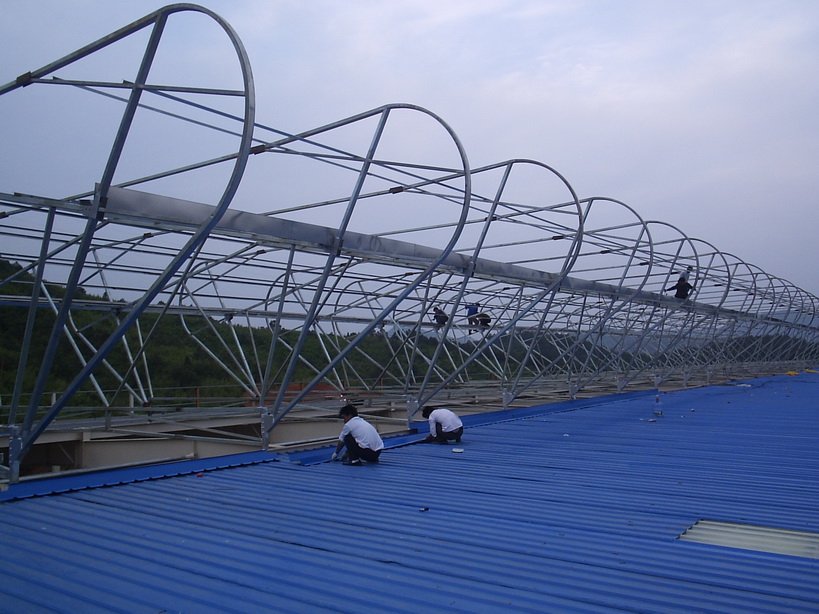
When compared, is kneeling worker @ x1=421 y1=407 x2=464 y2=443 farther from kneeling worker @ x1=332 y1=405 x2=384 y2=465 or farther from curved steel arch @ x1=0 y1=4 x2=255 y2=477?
curved steel arch @ x1=0 y1=4 x2=255 y2=477

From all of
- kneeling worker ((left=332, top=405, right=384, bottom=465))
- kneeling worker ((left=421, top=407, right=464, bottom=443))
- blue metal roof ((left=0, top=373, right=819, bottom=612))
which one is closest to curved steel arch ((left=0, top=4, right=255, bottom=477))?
blue metal roof ((left=0, top=373, right=819, bottom=612))

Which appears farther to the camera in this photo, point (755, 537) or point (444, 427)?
point (444, 427)

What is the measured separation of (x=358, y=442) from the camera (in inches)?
411

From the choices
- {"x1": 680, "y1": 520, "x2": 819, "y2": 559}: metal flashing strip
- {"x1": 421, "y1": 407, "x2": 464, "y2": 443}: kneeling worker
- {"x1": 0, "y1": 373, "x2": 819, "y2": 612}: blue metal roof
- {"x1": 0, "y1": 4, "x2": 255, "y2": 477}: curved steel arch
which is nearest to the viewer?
{"x1": 0, "y1": 373, "x2": 819, "y2": 612}: blue metal roof

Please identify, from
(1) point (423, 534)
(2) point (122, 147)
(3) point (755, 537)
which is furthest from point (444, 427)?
(2) point (122, 147)

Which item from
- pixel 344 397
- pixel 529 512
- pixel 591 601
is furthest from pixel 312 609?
pixel 344 397

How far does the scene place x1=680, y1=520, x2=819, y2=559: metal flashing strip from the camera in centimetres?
591

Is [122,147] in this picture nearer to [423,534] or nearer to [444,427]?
[423,534]

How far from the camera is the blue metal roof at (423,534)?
15.9 ft

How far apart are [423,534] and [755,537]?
9.91 ft

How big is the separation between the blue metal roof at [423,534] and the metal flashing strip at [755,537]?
0.50 ft

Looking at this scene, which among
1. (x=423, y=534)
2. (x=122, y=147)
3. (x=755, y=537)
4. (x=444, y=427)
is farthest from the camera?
(x=444, y=427)

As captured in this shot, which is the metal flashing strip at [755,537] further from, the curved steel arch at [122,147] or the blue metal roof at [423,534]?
the curved steel arch at [122,147]

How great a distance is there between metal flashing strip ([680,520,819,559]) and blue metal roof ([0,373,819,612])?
0.15m
